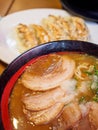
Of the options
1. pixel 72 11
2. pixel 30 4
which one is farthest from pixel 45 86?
pixel 30 4

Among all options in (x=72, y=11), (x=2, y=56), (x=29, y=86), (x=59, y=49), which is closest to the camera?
(x=29, y=86)

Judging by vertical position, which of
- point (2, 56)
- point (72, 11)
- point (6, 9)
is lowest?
point (2, 56)

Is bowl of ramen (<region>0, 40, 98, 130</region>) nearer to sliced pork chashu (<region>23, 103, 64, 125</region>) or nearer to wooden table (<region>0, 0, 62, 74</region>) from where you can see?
sliced pork chashu (<region>23, 103, 64, 125</region>)

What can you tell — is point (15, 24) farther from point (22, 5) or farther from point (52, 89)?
point (52, 89)

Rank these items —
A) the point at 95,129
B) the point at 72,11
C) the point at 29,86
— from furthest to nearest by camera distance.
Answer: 1. the point at 72,11
2. the point at 29,86
3. the point at 95,129

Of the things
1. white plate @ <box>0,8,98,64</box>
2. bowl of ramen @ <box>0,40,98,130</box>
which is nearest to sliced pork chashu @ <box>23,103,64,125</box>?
bowl of ramen @ <box>0,40,98,130</box>

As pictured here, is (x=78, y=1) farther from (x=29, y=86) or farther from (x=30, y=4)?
(x=29, y=86)

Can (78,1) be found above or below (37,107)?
above
